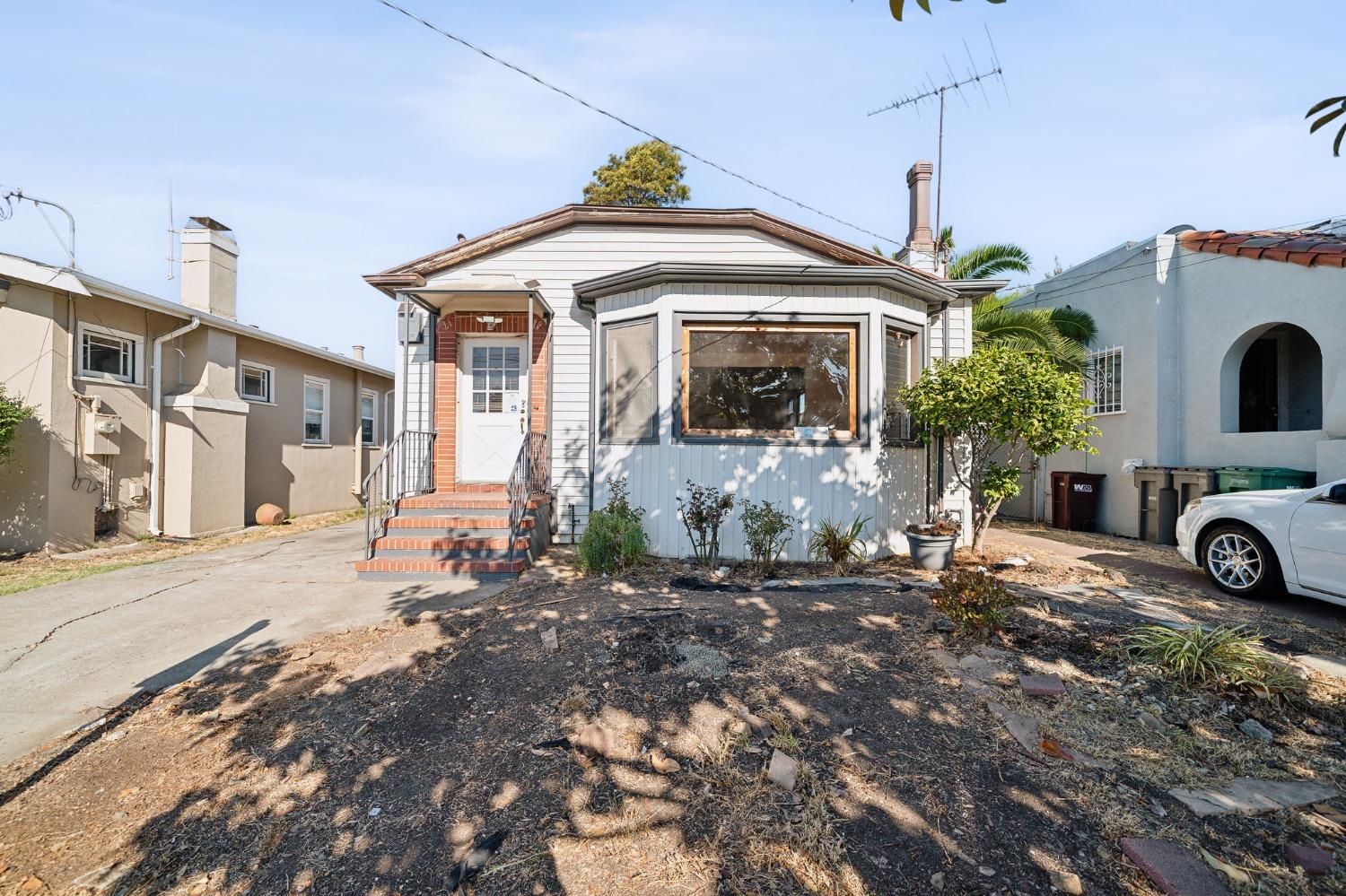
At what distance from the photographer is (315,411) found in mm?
12727

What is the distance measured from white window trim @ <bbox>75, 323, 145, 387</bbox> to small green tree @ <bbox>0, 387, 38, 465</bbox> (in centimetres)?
89

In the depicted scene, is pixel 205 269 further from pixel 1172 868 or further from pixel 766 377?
pixel 1172 868

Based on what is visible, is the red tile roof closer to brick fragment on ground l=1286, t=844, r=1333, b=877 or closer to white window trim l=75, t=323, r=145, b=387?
brick fragment on ground l=1286, t=844, r=1333, b=877

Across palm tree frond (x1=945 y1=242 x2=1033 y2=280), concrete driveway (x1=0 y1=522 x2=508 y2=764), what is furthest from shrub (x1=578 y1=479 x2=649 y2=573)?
palm tree frond (x1=945 y1=242 x2=1033 y2=280)

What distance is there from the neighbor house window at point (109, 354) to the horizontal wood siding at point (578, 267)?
495 centimetres

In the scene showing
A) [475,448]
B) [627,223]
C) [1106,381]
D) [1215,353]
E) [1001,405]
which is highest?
[627,223]

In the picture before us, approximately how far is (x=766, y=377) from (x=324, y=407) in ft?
35.5

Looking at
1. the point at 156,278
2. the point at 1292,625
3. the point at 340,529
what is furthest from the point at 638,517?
the point at 156,278

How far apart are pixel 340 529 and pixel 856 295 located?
31.9 ft

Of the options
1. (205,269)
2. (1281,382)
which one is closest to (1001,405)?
(1281,382)

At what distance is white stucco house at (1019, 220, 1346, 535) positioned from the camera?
723 cm

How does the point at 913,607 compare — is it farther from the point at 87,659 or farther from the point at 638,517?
the point at 87,659

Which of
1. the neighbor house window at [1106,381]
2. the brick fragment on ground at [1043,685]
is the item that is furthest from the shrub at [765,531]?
the neighbor house window at [1106,381]

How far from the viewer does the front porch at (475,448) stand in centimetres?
655
